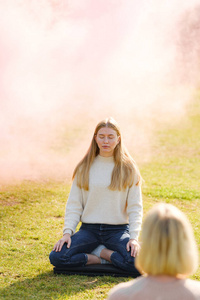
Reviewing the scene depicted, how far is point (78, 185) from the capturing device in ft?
15.4

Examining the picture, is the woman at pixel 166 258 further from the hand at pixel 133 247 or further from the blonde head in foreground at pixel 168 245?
the hand at pixel 133 247

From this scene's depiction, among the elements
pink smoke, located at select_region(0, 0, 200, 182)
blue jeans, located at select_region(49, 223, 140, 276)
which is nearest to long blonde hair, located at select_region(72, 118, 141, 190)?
blue jeans, located at select_region(49, 223, 140, 276)

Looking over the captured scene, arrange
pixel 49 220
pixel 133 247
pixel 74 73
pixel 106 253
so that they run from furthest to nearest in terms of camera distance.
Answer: pixel 74 73 < pixel 49 220 < pixel 106 253 < pixel 133 247

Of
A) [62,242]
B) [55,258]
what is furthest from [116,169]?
[55,258]

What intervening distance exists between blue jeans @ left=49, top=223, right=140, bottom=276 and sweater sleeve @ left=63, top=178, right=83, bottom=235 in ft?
0.30

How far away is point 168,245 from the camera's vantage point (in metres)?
2.21

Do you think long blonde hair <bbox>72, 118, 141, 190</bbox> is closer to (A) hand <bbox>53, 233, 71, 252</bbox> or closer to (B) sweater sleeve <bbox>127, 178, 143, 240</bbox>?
(B) sweater sleeve <bbox>127, 178, 143, 240</bbox>

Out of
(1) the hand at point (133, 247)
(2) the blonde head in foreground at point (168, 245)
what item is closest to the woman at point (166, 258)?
(2) the blonde head in foreground at point (168, 245)

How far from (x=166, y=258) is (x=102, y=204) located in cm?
239

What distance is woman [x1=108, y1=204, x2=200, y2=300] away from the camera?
7.27 ft

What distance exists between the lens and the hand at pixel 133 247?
14.2ft

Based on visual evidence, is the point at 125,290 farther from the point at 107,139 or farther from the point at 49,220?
the point at 49,220

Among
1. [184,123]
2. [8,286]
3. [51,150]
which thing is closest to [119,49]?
[51,150]

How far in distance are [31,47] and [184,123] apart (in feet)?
22.9
